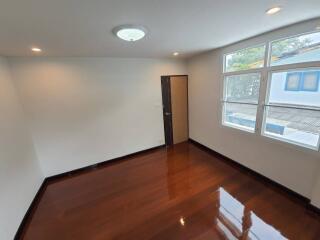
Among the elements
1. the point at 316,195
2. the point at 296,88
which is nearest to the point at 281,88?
the point at 296,88

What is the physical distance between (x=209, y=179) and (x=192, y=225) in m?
1.01

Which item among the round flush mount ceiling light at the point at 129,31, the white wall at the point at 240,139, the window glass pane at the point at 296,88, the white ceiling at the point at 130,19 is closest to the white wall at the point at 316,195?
the white wall at the point at 240,139

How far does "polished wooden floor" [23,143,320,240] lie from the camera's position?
178 centimetres

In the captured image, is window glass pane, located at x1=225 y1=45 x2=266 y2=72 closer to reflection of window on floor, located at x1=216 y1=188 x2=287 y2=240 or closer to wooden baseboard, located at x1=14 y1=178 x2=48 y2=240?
reflection of window on floor, located at x1=216 y1=188 x2=287 y2=240

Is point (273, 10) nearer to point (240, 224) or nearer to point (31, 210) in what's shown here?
point (240, 224)

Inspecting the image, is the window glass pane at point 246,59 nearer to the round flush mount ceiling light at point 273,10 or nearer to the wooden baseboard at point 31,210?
the round flush mount ceiling light at point 273,10

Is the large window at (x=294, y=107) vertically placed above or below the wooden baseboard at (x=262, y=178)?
above

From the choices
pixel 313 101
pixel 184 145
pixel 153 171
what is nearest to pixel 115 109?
pixel 153 171

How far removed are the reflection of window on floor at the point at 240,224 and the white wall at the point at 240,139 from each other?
2.55ft

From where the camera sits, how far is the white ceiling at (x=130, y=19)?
117 centimetres

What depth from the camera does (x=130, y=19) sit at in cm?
142

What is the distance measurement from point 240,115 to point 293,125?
0.86m

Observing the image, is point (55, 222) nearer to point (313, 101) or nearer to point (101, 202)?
point (101, 202)

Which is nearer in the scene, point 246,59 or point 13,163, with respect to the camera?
point 13,163
